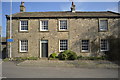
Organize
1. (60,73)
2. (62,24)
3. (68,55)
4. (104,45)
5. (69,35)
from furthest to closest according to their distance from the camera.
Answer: (62,24) < (104,45) < (69,35) < (68,55) < (60,73)

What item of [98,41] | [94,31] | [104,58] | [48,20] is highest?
[48,20]

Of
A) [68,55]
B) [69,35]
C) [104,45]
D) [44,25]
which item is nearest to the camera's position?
[68,55]

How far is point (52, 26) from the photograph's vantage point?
1697 cm

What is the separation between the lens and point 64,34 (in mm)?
16859

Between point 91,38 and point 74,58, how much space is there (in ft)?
14.2

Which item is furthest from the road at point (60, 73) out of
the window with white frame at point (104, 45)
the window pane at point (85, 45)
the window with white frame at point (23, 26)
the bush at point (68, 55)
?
the window with white frame at point (23, 26)

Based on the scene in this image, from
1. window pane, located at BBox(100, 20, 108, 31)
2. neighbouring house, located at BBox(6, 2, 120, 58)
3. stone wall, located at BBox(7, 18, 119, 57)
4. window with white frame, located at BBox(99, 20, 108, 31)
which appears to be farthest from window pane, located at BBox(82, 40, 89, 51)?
window pane, located at BBox(100, 20, 108, 31)

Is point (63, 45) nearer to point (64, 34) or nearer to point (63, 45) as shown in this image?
point (63, 45)

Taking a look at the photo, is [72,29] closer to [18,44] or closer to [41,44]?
[41,44]

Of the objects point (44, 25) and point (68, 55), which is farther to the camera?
point (44, 25)

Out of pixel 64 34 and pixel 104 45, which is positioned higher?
pixel 64 34

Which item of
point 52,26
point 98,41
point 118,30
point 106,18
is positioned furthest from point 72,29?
point 118,30

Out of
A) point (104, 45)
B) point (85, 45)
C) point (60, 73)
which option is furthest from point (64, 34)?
point (60, 73)

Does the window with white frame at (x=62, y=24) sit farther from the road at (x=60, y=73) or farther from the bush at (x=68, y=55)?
the road at (x=60, y=73)
